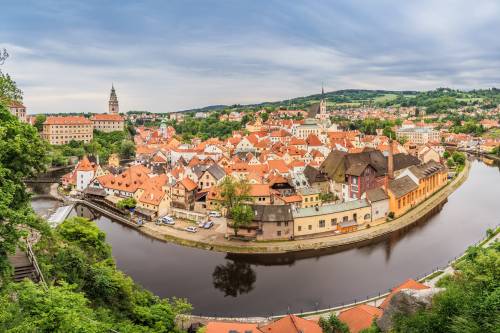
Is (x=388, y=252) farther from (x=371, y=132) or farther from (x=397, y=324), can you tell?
(x=371, y=132)

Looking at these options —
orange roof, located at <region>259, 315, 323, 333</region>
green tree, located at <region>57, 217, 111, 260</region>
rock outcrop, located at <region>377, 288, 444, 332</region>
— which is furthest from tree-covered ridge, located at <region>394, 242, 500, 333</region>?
green tree, located at <region>57, 217, 111, 260</region>

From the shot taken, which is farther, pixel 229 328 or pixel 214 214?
pixel 214 214

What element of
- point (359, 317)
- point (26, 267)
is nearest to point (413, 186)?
point (359, 317)

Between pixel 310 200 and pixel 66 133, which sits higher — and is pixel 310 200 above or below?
below

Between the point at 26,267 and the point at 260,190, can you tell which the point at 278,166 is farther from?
the point at 26,267

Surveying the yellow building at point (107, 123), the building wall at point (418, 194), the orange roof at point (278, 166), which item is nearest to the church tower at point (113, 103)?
the yellow building at point (107, 123)

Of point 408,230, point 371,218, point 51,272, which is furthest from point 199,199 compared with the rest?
point 51,272

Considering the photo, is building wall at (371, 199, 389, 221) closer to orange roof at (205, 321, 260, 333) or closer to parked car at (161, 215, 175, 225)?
parked car at (161, 215, 175, 225)
